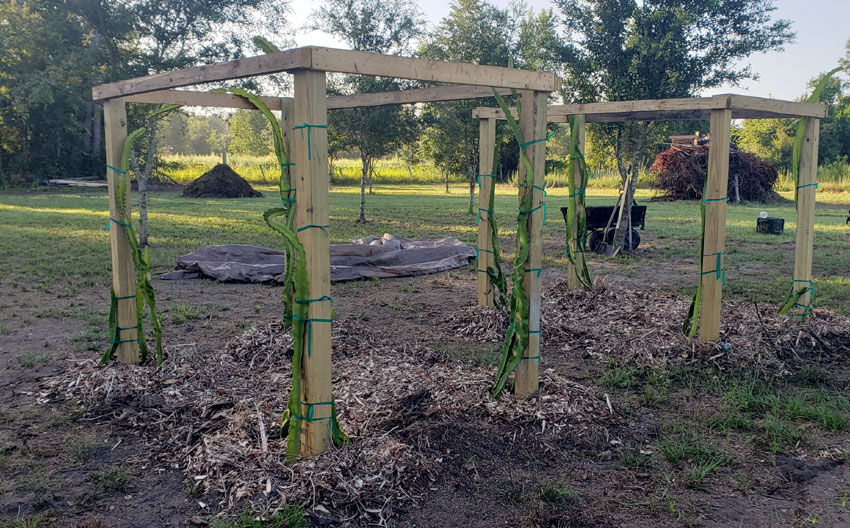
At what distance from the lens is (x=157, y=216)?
1725 cm

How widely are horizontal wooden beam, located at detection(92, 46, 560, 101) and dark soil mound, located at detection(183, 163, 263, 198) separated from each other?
22173 mm

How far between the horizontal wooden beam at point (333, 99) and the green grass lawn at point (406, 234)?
4.17 meters

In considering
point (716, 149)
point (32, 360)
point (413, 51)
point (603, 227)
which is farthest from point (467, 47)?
point (32, 360)

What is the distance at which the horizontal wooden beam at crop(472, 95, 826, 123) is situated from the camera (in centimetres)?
536

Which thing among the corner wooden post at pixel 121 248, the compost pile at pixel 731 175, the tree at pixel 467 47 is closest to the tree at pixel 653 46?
the tree at pixel 467 47

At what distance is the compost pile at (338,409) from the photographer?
319cm

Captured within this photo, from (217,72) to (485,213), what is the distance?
349cm

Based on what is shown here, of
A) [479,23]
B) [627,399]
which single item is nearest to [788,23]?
[479,23]

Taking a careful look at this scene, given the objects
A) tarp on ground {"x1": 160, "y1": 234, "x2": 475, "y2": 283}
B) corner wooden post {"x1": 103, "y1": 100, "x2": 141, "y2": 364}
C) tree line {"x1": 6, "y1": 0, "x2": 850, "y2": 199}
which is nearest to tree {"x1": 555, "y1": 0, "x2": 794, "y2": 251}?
tree line {"x1": 6, "y1": 0, "x2": 850, "y2": 199}

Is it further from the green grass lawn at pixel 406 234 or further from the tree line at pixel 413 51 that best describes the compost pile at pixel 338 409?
the tree line at pixel 413 51

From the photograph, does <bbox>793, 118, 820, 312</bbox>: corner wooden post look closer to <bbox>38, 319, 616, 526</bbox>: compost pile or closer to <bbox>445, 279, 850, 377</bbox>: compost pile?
<bbox>445, 279, 850, 377</bbox>: compost pile

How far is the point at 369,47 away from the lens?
15.7 metres

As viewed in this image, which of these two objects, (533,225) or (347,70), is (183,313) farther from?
(347,70)

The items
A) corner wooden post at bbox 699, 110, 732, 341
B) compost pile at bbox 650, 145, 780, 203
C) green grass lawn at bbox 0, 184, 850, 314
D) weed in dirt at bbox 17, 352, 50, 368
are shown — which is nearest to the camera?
weed in dirt at bbox 17, 352, 50, 368
